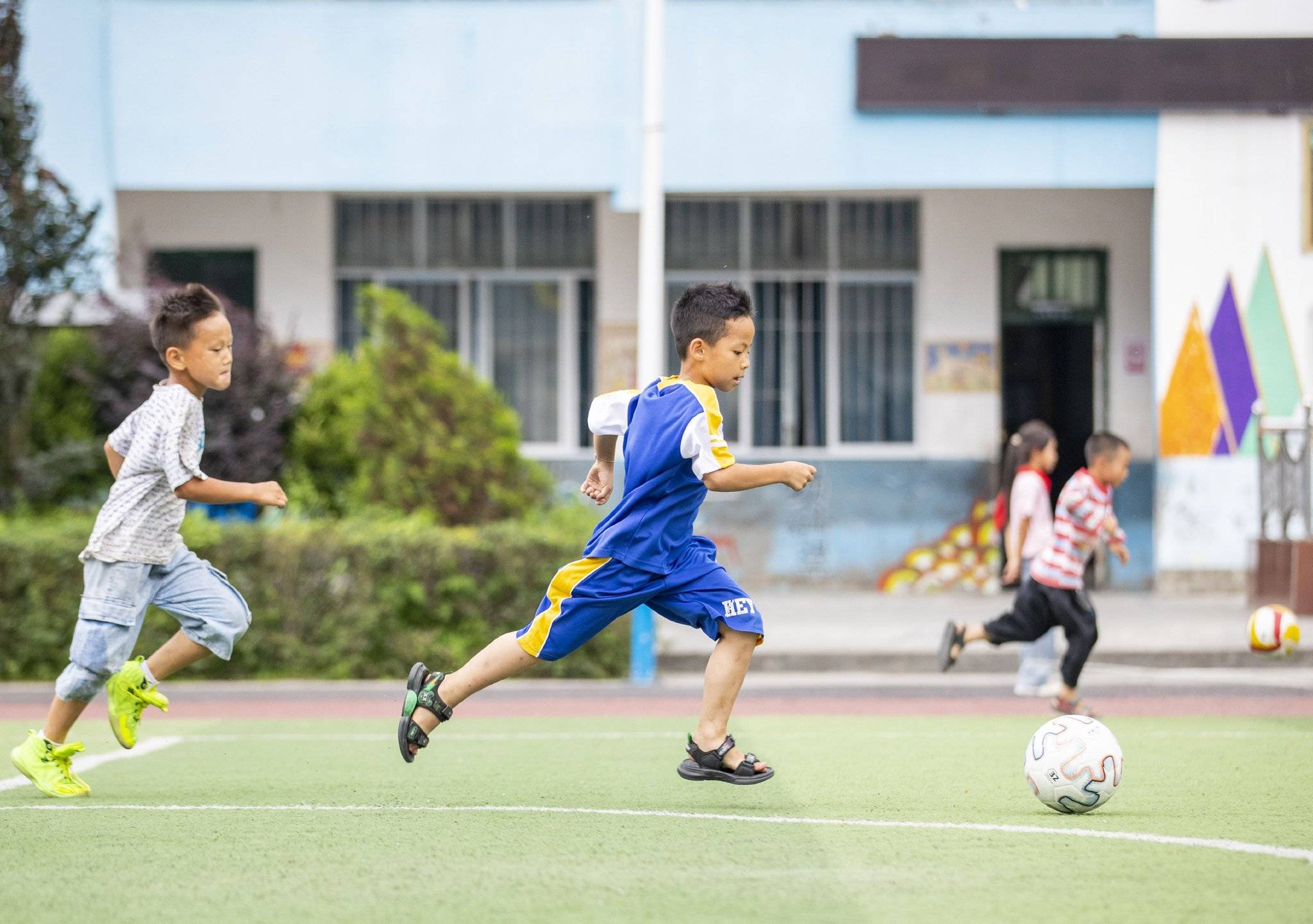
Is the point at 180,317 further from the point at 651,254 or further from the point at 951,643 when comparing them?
the point at 651,254

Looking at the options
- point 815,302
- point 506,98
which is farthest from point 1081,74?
point 506,98

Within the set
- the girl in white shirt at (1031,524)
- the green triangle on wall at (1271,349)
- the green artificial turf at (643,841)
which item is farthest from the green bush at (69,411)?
the green triangle on wall at (1271,349)

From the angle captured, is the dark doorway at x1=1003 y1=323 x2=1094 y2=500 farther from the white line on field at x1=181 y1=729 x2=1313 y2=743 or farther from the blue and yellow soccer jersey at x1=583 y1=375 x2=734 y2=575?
the blue and yellow soccer jersey at x1=583 y1=375 x2=734 y2=575

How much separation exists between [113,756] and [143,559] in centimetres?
170

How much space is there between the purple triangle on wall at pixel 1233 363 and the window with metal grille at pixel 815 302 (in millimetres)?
3029

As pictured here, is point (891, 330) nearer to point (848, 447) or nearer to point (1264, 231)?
point (848, 447)

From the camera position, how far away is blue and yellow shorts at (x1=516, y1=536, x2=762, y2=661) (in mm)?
5785

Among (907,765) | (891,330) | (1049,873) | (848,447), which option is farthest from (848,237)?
(1049,873)

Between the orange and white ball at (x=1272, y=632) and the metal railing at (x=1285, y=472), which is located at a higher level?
the metal railing at (x=1285, y=472)

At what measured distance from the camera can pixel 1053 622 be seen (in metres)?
9.23

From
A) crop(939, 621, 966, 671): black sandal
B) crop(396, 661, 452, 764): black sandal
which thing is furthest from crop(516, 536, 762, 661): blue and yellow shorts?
crop(939, 621, 966, 671): black sandal

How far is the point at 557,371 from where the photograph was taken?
17.2 m

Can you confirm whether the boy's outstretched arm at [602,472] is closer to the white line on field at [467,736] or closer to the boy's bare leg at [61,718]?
the boy's bare leg at [61,718]

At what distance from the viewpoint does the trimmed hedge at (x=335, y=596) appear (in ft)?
37.0
